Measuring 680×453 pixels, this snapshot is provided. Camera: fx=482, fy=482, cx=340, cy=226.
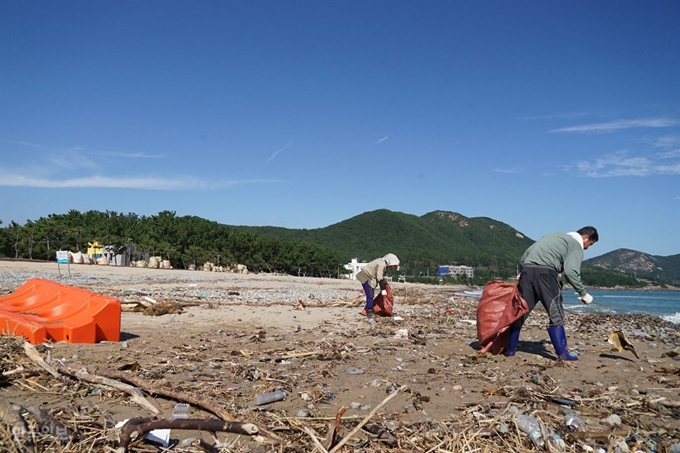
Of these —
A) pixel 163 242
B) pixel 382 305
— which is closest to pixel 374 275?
pixel 382 305

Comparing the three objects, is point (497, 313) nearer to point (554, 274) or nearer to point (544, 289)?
point (544, 289)

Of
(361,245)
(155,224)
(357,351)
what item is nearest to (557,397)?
(357,351)

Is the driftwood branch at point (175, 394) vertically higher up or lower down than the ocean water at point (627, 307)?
higher up

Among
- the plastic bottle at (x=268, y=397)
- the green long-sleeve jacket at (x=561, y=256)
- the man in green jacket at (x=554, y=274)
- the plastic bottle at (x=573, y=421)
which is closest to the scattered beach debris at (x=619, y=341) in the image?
the man in green jacket at (x=554, y=274)

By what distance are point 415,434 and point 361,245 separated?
575ft

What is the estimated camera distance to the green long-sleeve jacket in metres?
6.24

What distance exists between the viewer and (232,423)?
3.16 m

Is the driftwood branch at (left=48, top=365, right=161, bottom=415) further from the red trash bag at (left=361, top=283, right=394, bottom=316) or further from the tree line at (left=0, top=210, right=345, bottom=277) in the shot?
the tree line at (left=0, top=210, right=345, bottom=277)

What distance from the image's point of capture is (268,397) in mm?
4160

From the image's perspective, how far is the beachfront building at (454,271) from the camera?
135500 millimetres

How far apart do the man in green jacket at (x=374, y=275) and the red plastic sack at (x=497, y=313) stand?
3.86 meters

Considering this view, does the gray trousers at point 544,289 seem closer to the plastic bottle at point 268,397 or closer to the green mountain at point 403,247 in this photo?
the plastic bottle at point 268,397

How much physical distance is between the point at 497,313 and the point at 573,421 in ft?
9.75

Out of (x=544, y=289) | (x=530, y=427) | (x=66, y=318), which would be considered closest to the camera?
(x=530, y=427)
